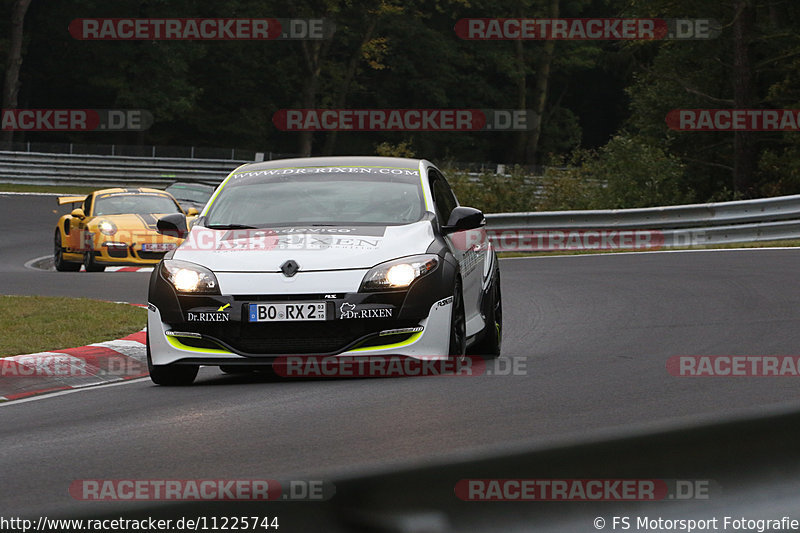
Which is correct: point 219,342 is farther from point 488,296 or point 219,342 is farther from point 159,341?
point 488,296

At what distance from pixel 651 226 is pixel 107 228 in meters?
9.26

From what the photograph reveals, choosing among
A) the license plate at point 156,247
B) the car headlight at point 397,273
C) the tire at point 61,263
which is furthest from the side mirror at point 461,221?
the tire at point 61,263

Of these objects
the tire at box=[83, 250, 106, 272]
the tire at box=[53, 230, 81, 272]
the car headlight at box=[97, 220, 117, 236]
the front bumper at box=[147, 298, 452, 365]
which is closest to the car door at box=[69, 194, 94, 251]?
the tire at box=[83, 250, 106, 272]

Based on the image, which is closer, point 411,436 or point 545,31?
point 411,436

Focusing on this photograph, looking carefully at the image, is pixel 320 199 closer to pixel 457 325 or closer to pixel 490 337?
pixel 457 325

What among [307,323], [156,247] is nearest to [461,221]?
[307,323]

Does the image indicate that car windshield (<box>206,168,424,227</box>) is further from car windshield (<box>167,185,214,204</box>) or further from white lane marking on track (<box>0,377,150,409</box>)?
car windshield (<box>167,185,214,204</box>)

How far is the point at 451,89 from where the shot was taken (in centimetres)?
7325

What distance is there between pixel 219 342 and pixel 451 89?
66094 millimetres

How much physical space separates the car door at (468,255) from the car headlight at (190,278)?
67.3 inches

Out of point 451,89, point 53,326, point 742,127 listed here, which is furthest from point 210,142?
point 53,326

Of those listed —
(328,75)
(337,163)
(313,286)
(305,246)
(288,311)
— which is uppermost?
(328,75)

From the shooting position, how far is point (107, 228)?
2166cm

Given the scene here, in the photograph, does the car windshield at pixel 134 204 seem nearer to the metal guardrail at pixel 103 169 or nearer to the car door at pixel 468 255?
the car door at pixel 468 255
